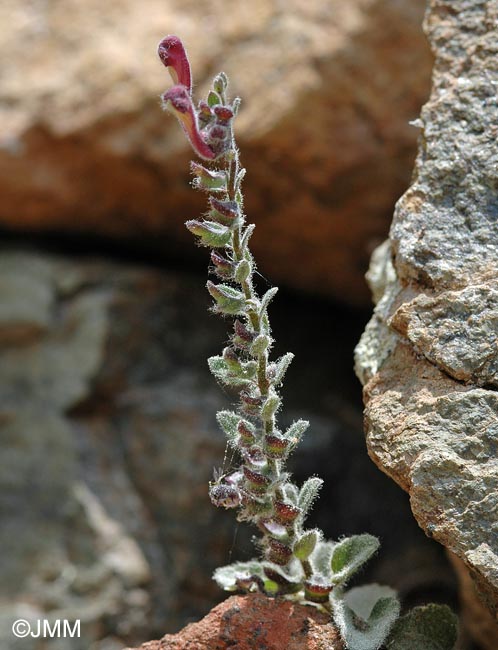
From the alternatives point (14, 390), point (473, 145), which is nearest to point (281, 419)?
point (14, 390)

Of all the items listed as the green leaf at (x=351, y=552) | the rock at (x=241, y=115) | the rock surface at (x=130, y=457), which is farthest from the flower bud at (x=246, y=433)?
the rock at (x=241, y=115)

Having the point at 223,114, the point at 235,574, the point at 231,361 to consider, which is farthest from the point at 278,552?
the point at 223,114

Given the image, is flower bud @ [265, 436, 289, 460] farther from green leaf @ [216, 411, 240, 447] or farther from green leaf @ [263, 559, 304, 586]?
green leaf @ [263, 559, 304, 586]

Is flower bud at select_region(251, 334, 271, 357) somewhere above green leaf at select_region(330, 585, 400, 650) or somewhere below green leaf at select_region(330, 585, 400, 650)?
above

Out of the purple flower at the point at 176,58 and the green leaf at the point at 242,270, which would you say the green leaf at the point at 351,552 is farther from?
the purple flower at the point at 176,58

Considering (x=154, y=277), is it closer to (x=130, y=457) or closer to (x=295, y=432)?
(x=130, y=457)

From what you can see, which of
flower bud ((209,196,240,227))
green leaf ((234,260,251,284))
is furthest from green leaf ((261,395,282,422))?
flower bud ((209,196,240,227))

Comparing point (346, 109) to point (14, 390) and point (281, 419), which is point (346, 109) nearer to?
point (281, 419)
